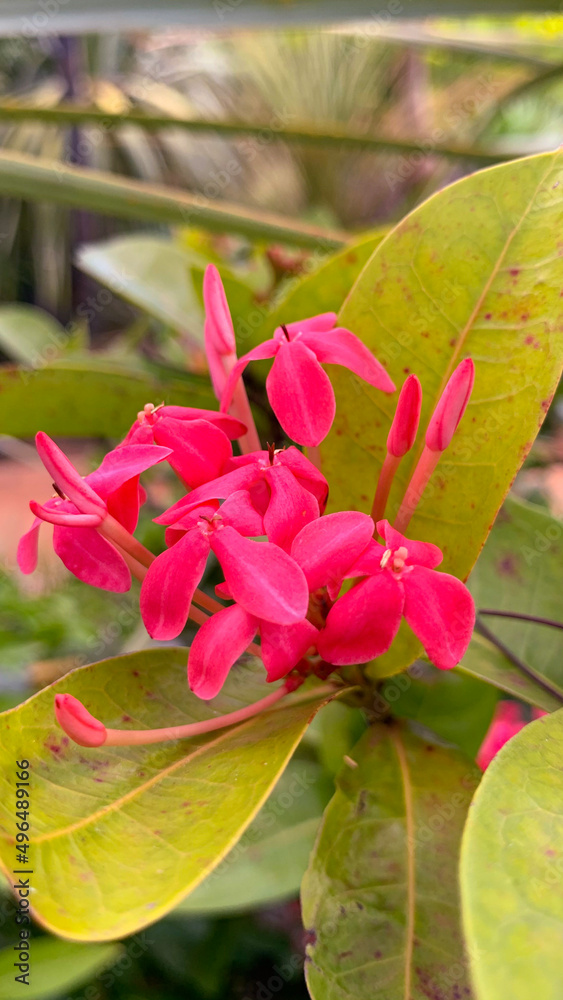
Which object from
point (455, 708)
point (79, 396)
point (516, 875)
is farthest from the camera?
point (79, 396)

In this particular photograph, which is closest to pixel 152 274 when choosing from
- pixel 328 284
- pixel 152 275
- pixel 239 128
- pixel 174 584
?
pixel 152 275

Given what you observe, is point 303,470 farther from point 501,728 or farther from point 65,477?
point 501,728

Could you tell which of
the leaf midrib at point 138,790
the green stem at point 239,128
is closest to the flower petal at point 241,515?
the leaf midrib at point 138,790

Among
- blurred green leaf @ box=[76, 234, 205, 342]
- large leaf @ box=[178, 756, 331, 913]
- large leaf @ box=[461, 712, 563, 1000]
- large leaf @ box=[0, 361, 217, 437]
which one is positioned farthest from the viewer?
blurred green leaf @ box=[76, 234, 205, 342]

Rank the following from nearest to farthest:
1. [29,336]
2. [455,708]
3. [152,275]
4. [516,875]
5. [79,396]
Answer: [516,875]
[455,708]
[79,396]
[152,275]
[29,336]

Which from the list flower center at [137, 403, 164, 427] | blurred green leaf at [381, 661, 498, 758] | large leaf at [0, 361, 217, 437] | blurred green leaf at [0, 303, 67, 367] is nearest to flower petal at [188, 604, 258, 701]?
flower center at [137, 403, 164, 427]

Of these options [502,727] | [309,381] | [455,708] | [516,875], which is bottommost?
[502,727]

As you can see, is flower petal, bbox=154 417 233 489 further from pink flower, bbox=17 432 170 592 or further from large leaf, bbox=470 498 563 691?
large leaf, bbox=470 498 563 691
